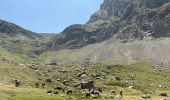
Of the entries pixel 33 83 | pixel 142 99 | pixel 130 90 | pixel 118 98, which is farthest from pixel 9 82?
pixel 130 90

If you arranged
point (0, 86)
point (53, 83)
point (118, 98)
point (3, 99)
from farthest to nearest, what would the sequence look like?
point (53, 83) → point (118, 98) → point (0, 86) → point (3, 99)

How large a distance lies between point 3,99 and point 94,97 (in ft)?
147

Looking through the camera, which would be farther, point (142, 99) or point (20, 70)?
point (20, 70)

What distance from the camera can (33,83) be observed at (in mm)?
160250

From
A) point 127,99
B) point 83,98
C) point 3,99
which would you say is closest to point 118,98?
point 127,99

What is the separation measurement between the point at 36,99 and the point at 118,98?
3966cm

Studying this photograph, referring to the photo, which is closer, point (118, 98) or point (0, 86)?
point (0, 86)

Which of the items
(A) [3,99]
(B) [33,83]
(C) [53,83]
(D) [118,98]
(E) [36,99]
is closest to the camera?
(A) [3,99]

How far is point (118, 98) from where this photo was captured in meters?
138

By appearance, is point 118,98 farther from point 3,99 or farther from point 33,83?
point 3,99

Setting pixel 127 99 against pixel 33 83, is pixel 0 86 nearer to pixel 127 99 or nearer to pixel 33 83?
pixel 33 83

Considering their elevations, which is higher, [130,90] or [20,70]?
[20,70]

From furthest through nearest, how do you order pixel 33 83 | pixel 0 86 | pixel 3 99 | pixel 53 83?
pixel 53 83 < pixel 33 83 < pixel 0 86 < pixel 3 99

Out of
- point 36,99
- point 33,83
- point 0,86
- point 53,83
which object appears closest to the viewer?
point 36,99
